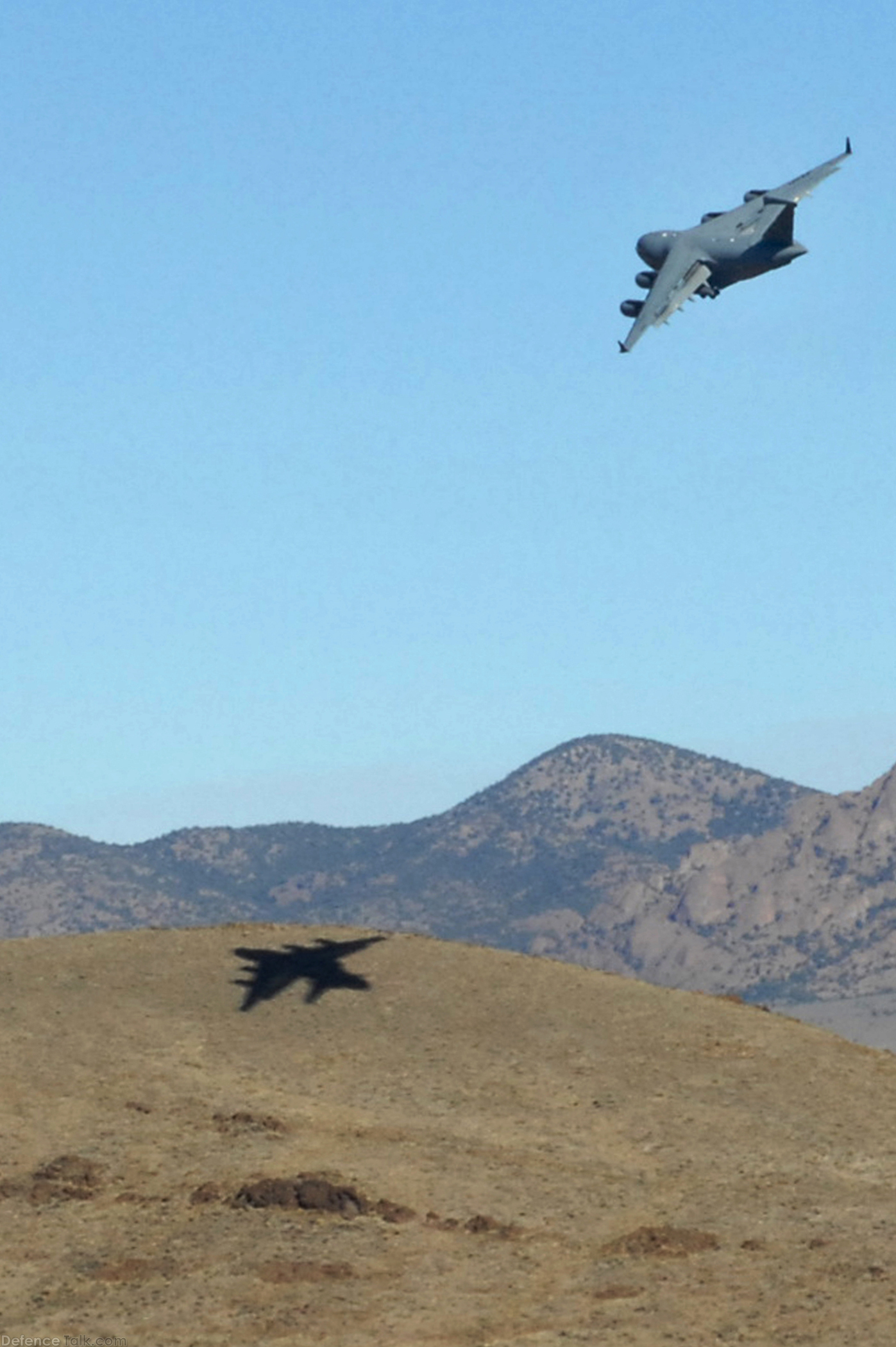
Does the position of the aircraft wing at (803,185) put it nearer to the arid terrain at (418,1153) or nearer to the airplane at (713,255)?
the airplane at (713,255)

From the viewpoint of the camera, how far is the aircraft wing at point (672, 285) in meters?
81.4

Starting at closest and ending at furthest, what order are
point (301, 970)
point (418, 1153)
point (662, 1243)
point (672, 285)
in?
point (662, 1243)
point (418, 1153)
point (301, 970)
point (672, 285)

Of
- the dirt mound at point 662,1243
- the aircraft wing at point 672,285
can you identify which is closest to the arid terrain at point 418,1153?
the dirt mound at point 662,1243

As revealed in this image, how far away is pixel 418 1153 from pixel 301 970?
1620cm

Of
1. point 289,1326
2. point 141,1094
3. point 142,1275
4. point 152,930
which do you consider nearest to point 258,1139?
point 141,1094

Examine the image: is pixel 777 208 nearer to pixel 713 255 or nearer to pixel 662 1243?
pixel 713 255

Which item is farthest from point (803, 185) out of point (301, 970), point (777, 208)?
point (301, 970)

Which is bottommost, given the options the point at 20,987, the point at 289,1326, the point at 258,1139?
the point at 289,1326

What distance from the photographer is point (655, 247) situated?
8800 cm

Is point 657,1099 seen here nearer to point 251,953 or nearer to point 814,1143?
point 814,1143

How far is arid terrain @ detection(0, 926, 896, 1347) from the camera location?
1612 inches

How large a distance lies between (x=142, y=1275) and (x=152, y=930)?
2879cm

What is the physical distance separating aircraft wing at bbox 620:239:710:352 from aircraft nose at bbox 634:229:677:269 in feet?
1.84

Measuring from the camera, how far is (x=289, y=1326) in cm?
3953
